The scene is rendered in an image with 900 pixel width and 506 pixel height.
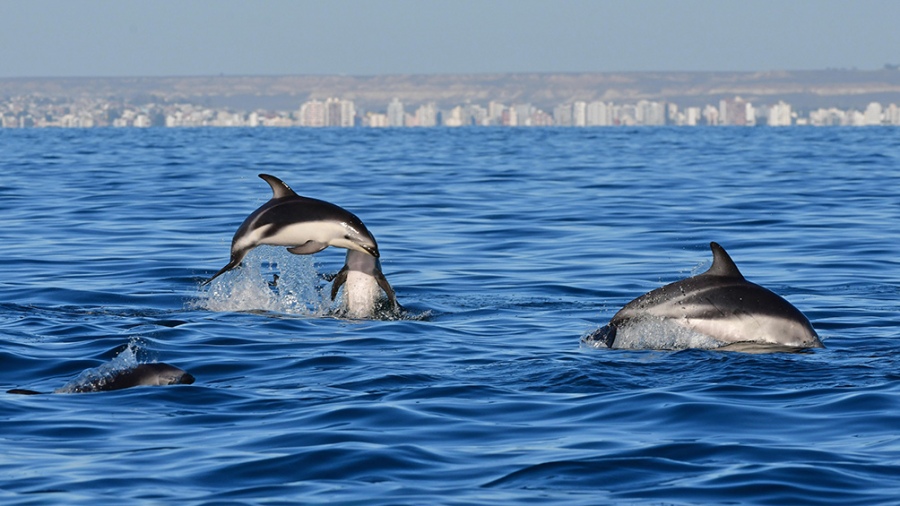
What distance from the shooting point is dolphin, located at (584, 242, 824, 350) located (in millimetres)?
12828

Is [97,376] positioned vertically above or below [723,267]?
below

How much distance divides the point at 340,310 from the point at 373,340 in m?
2.14

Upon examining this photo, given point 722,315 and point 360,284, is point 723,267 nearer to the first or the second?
point 722,315

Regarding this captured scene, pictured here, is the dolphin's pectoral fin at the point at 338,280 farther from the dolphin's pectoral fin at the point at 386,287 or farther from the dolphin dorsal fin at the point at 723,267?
the dolphin dorsal fin at the point at 723,267

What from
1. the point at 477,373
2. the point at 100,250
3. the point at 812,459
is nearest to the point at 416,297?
the point at 477,373

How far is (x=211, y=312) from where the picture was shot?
641 inches

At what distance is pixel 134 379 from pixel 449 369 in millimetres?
2715

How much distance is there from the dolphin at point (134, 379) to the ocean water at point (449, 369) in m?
0.18

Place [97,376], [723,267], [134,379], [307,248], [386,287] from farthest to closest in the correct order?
[386,287] < [307,248] < [723,267] < [97,376] < [134,379]

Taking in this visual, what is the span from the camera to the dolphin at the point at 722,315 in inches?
505

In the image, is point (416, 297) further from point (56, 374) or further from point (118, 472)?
point (118, 472)

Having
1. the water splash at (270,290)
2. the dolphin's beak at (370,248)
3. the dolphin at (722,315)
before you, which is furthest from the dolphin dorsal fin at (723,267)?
the water splash at (270,290)

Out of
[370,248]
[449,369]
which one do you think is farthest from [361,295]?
[449,369]

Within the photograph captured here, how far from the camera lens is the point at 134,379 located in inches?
447
